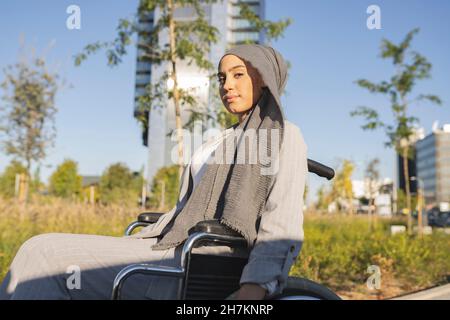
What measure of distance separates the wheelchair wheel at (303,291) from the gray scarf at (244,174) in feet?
0.69

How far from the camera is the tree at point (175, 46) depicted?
303 inches

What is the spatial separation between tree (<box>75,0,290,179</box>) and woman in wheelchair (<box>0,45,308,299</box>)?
5.80 m

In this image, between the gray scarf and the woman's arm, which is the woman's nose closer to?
the gray scarf

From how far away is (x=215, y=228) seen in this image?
1.37m

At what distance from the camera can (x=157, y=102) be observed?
26.6 ft

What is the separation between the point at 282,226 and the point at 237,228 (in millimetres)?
138

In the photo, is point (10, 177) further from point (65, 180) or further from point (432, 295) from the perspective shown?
point (432, 295)

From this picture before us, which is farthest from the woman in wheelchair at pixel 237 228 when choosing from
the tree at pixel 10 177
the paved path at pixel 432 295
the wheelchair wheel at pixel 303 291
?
the tree at pixel 10 177

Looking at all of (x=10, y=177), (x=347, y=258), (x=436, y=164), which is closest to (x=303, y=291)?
(x=347, y=258)

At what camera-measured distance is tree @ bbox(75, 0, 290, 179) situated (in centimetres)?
769

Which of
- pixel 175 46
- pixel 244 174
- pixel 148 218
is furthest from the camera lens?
pixel 175 46

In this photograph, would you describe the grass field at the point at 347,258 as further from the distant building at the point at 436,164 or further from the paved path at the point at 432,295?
the distant building at the point at 436,164
